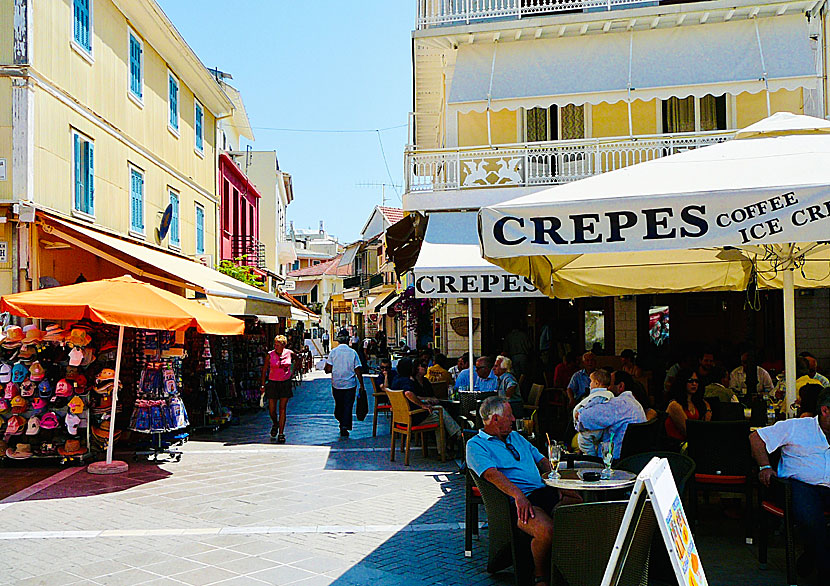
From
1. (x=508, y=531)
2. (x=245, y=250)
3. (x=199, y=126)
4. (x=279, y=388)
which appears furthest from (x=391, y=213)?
(x=508, y=531)

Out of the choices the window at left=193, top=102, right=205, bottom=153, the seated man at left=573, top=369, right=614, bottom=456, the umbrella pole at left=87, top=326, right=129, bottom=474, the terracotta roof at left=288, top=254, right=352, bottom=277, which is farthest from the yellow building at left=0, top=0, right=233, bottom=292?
the terracotta roof at left=288, top=254, right=352, bottom=277

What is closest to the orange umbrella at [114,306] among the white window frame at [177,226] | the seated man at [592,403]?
the seated man at [592,403]

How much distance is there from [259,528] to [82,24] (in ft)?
31.8

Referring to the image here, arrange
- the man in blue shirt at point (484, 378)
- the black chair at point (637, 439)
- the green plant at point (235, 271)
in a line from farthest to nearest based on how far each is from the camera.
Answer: the green plant at point (235, 271)
the man in blue shirt at point (484, 378)
the black chair at point (637, 439)

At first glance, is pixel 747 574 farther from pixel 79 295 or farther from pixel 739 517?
pixel 79 295

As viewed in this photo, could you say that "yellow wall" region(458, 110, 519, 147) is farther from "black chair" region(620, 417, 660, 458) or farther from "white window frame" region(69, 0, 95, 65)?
"black chair" region(620, 417, 660, 458)

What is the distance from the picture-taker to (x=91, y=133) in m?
13.3

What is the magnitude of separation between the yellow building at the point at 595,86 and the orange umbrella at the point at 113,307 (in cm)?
565

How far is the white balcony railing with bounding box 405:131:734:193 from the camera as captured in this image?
14.5m

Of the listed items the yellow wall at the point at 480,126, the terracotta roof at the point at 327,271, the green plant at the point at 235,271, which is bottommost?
the green plant at the point at 235,271

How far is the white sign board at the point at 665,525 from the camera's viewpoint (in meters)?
3.19

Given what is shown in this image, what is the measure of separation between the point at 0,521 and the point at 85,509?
80 cm

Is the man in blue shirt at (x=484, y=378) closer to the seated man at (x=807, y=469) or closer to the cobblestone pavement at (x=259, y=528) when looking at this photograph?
the cobblestone pavement at (x=259, y=528)

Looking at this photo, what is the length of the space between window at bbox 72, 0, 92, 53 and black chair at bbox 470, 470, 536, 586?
10.9m
